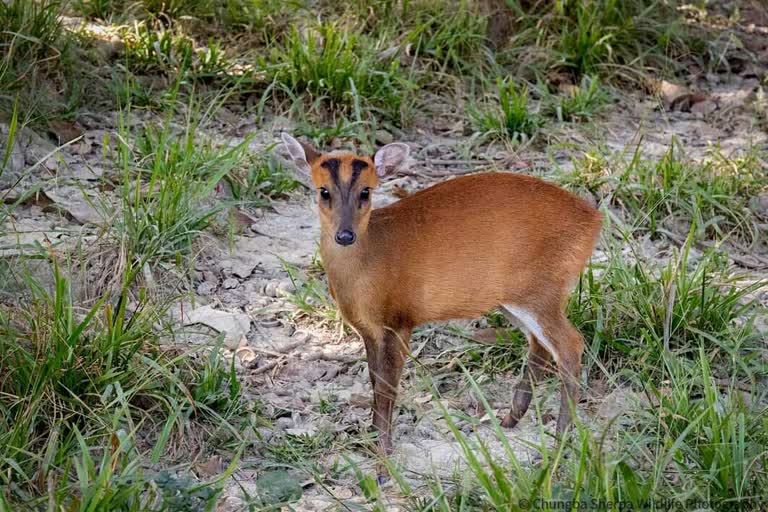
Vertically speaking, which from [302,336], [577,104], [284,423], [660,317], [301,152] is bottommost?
[302,336]

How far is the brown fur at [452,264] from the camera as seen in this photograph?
189 inches

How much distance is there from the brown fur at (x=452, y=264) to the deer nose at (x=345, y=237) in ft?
0.37

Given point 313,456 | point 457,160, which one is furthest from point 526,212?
point 457,160

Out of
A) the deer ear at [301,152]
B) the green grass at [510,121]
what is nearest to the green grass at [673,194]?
the green grass at [510,121]

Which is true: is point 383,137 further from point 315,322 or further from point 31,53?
point 31,53

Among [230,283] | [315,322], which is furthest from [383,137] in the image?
[315,322]

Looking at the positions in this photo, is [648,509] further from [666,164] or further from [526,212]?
[666,164]

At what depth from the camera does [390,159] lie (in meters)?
4.97

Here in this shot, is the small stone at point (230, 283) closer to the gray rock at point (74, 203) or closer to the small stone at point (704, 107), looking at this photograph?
the gray rock at point (74, 203)

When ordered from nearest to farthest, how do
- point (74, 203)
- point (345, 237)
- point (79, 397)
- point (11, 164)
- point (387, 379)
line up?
1. point (79, 397)
2. point (345, 237)
3. point (387, 379)
4. point (74, 203)
5. point (11, 164)

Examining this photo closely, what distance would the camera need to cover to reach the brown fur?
15.8 ft

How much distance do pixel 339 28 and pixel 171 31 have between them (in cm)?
112

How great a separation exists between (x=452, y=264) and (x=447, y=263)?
0.07ft

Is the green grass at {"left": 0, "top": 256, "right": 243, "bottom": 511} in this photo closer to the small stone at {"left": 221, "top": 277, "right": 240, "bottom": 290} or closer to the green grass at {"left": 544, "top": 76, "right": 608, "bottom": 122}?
the small stone at {"left": 221, "top": 277, "right": 240, "bottom": 290}
